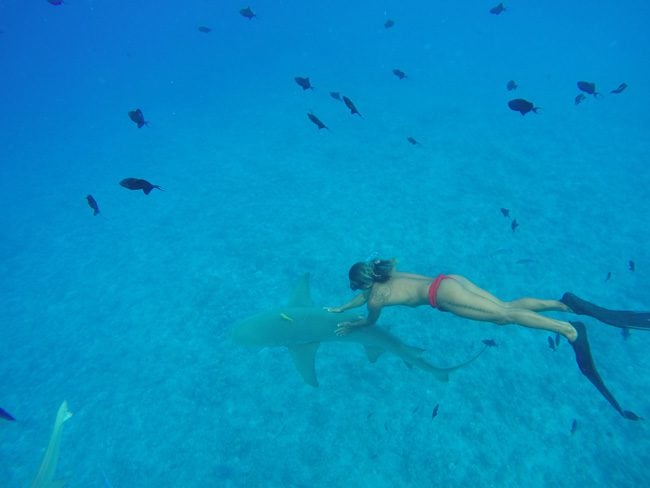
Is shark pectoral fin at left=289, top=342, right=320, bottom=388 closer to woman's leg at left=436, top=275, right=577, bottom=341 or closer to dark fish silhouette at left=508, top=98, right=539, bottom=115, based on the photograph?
woman's leg at left=436, top=275, right=577, bottom=341

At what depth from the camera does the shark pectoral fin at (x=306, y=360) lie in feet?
25.1

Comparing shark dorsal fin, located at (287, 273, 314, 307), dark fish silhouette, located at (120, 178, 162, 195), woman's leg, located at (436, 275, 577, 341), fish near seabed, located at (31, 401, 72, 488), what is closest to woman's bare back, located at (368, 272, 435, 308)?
woman's leg, located at (436, 275, 577, 341)

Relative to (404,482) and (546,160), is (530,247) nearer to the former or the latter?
(404,482)

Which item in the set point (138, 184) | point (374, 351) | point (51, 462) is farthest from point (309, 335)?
point (51, 462)

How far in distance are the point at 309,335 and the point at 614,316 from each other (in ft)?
17.5

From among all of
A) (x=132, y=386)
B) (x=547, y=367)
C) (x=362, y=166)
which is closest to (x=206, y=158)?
(x=362, y=166)

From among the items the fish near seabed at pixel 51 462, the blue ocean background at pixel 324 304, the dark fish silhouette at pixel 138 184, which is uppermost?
the dark fish silhouette at pixel 138 184

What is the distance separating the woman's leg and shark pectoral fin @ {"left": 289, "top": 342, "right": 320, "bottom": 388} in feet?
10.6

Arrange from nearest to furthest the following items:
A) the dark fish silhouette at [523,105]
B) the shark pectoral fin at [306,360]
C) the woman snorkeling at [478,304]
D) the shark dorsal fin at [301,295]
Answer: the woman snorkeling at [478,304]
the dark fish silhouette at [523,105]
the shark pectoral fin at [306,360]
the shark dorsal fin at [301,295]

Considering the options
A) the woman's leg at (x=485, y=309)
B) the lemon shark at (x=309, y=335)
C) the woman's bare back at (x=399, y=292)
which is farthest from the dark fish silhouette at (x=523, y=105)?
the lemon shark at (x=309, y=335)

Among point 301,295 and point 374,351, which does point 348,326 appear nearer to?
point 374,351

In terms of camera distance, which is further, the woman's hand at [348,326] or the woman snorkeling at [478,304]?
the woman's hand at [348,326]

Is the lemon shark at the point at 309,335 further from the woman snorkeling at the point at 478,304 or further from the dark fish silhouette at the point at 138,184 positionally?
the dark fish silhouette at the point at 138,184

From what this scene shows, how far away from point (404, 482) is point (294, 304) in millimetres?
4204
